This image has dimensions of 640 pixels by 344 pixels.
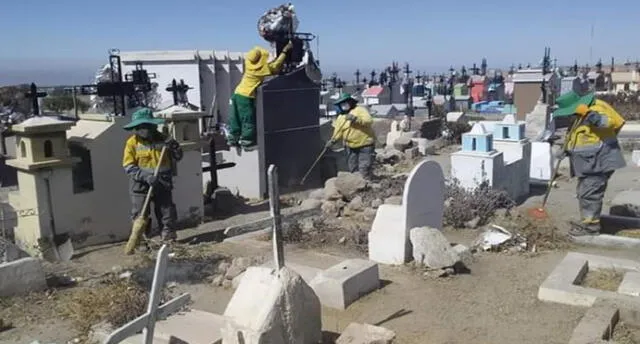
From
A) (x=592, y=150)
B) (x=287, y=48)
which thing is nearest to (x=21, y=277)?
(x=592, y=150)

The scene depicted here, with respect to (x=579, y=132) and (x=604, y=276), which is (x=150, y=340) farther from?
(x=579, y=132)

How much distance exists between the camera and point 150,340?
10.4ft

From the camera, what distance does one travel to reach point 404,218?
19.9 feet

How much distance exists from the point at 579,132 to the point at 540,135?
8.35m

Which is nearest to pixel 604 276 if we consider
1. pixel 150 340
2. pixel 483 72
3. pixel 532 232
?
pixel 532 232

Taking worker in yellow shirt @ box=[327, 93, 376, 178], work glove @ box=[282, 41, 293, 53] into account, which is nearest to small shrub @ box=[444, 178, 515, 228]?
worker in yellow shirt @ box=[327, 93, 376, 178]

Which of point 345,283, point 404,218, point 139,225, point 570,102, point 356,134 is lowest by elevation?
point 345,283

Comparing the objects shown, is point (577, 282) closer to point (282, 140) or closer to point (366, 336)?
point (366, 336)

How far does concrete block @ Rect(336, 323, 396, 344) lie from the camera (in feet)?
12.7

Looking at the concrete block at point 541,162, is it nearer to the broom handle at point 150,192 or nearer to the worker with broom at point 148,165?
the worker with broom at point 148,165

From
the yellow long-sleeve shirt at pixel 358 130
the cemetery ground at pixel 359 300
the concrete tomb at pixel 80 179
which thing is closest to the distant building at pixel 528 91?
the yellow long-sleeve shirt at pixel 358 130

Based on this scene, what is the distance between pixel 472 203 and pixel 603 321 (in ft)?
12.3

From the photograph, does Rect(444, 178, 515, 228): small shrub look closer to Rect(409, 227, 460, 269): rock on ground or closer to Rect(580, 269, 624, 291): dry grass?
Rect(409, 227, 460, 269): rock on ground

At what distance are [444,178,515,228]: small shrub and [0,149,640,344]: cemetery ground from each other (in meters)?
0.17
